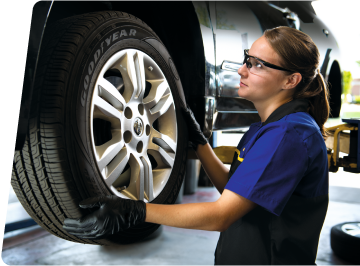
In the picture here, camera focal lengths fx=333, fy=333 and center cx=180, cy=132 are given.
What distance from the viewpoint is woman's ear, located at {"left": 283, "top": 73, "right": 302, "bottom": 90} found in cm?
114

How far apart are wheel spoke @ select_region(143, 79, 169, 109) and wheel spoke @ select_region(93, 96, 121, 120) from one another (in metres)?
0.21

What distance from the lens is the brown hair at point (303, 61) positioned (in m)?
1.13

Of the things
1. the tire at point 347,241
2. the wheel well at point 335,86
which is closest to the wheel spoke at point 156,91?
the tire at point 347,241

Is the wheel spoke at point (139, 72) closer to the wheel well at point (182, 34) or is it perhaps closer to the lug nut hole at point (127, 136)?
the lug nut hole at point (127, 136)

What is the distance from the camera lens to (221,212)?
3.23 ft

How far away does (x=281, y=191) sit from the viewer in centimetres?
97

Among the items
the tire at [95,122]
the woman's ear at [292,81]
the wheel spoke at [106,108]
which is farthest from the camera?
the woman's ear at [292,81]

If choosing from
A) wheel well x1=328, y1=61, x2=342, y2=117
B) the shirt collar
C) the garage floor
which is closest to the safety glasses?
the shirt collar

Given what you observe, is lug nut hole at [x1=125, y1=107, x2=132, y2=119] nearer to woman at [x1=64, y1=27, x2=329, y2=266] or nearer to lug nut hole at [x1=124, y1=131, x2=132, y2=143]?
lug nut hole at [x1=124, y1=131, x2=132, y2=143]

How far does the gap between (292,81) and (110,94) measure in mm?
622

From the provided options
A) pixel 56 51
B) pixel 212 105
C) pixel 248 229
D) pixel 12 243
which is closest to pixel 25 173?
pixel 56 51

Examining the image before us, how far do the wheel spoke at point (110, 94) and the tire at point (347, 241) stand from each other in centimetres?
201

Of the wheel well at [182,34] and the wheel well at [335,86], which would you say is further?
the wheel well at [335,86]

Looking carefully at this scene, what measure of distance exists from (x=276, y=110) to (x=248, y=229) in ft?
1.38
